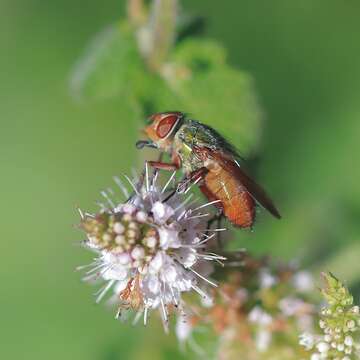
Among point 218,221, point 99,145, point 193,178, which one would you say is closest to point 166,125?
point 193,178

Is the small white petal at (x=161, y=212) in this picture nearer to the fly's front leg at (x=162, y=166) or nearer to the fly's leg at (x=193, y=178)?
the fly's leg at (x=193, y=178)

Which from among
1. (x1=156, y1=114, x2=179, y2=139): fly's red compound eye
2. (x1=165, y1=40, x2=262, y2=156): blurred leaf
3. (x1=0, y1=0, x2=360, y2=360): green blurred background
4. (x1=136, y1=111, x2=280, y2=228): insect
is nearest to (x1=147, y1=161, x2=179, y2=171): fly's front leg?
(x1=136, y1=111, x2=280, y2=228): insect

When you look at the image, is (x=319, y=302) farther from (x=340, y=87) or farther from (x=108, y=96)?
(x=340, y=87)

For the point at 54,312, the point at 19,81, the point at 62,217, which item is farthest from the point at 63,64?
the point at 54,312

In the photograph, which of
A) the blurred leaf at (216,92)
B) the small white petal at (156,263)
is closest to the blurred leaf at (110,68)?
the blurred leaf at (216,92)

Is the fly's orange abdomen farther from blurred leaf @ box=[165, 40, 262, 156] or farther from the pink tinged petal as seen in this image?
blurred leaf @ box=[165, 40, 262, 156]

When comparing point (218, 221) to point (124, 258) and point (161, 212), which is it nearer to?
point (161, 212)
